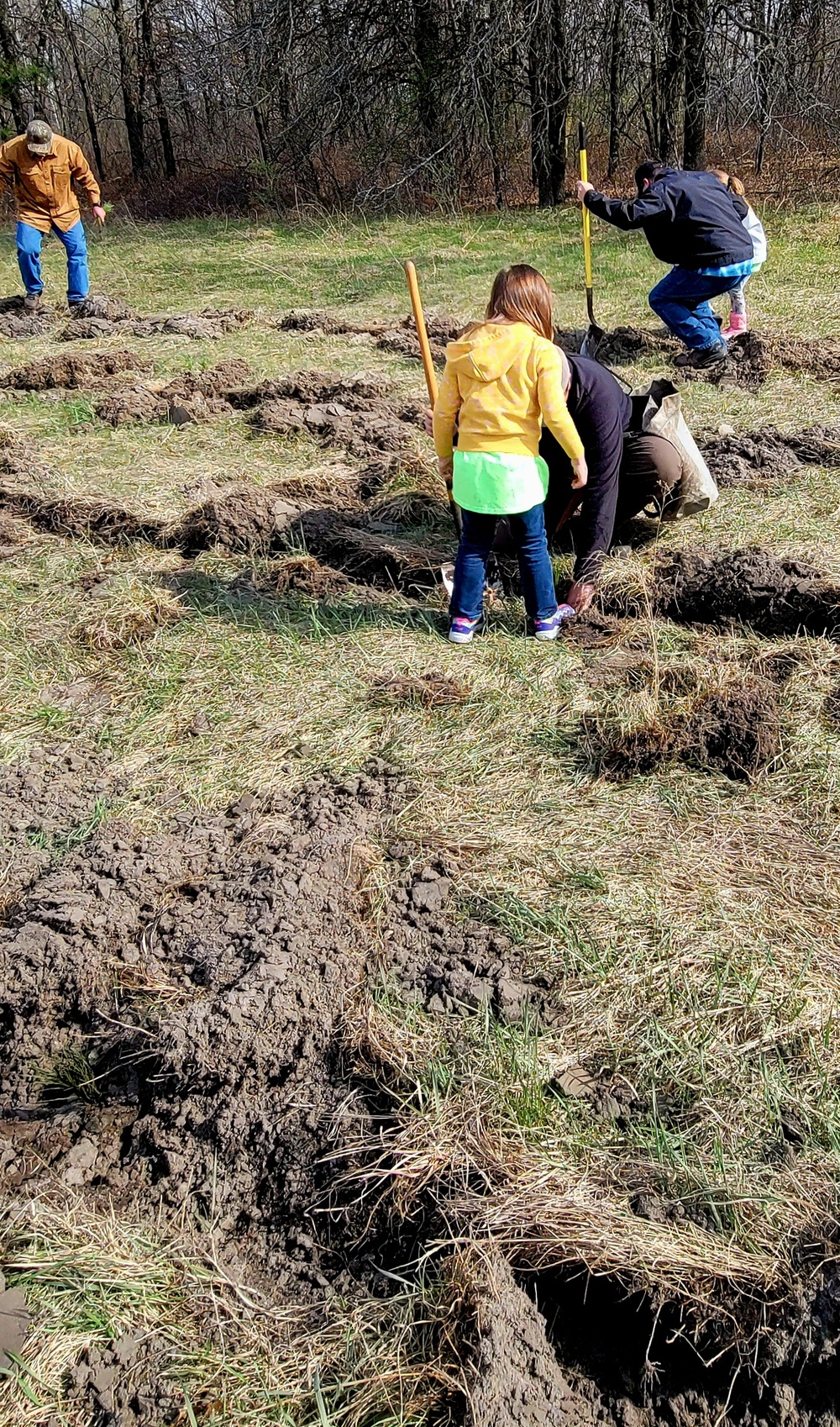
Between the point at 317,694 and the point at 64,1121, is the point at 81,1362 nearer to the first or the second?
the point at 64,1121

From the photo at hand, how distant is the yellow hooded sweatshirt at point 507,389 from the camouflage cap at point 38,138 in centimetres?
729

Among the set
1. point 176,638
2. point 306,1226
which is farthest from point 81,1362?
point 176,638

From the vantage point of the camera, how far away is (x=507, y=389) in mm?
3510

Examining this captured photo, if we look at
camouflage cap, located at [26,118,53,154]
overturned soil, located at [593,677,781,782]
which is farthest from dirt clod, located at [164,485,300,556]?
camouflage cap, located at [26,118,53,154]

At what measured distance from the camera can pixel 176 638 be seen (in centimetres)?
414

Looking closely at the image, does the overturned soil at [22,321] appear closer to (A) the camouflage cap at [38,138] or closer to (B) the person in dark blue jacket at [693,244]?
(A) the camouflage cap at [38,138]

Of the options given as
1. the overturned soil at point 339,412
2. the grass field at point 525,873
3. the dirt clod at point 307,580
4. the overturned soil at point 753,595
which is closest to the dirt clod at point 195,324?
the overturned soil at point 339,412

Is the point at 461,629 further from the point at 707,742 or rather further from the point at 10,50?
the point at 10,50

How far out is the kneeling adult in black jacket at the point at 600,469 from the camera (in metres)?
3.85

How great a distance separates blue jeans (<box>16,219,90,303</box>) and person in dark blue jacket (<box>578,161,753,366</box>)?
5.35 m

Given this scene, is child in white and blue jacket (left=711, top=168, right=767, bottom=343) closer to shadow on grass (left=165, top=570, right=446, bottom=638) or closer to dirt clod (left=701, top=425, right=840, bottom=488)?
dirt clod (left=701, top=425, right=840, bottom=488)

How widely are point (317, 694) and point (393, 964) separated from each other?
1.42m

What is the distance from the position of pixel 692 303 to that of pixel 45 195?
20.1 feet

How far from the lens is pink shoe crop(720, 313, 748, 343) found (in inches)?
282
